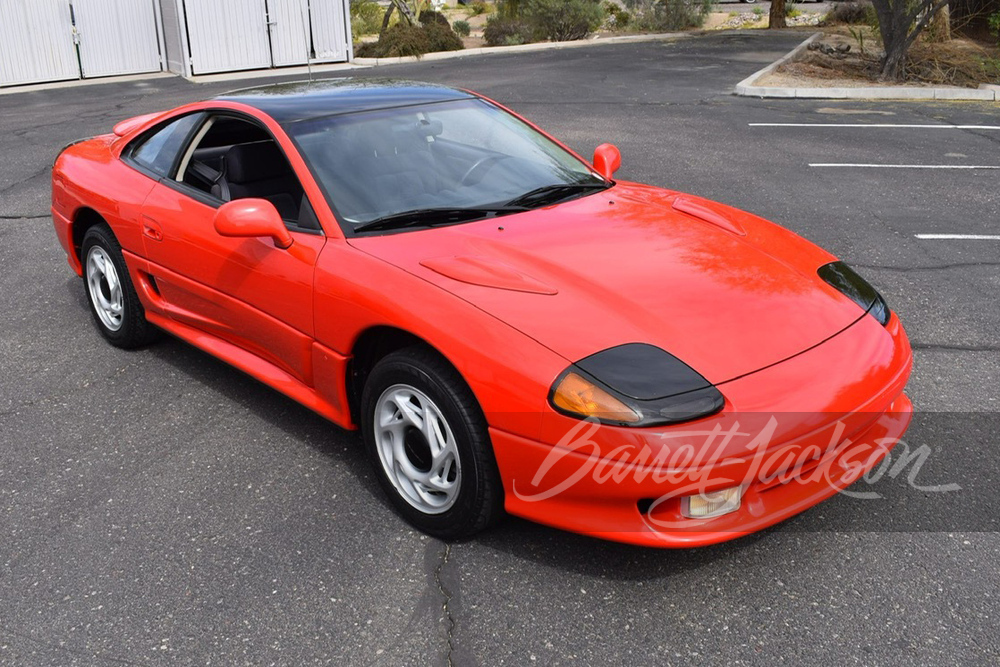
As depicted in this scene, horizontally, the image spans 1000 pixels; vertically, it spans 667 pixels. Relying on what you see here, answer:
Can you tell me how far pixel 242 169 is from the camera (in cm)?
429

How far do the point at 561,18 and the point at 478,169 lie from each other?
70.5ft

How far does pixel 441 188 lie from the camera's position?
393 cm

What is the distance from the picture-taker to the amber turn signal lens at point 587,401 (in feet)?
9.10

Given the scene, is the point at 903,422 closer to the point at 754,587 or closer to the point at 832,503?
the point at 832,503

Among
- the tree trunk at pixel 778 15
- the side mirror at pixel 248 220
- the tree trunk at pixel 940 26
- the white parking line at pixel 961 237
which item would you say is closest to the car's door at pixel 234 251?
the side mirror at pixel 248 220

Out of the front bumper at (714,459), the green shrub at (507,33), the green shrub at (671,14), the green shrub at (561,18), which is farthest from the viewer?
the green shrub at (671,14)

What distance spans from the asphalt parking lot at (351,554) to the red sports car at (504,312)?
27cm

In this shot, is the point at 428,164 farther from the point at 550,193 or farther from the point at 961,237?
the point at 961,237

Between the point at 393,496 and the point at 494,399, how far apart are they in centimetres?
77

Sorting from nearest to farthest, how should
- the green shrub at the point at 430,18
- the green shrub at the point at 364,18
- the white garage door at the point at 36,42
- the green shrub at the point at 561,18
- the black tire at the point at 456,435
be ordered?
1. the black tire at the point at 456,435
2. the white garage door at the point at 36,42
3. the green shrub at the point at 430,18
4. the green shrub at the point at 561,18
5. the green shrub at the point at 364,18

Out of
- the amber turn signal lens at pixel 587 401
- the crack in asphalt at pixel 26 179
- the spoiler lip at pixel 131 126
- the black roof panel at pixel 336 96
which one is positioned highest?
the black roof panel at pixel 336 96

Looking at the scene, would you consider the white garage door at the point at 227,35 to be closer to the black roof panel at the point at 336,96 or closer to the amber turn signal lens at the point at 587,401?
the black roof panel at the point at 336,96

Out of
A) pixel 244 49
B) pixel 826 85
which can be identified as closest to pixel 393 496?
pixel 826 85

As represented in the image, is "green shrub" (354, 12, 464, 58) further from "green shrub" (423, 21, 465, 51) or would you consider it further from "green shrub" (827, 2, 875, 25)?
"green shrub" (827, 2, 875, 25)
